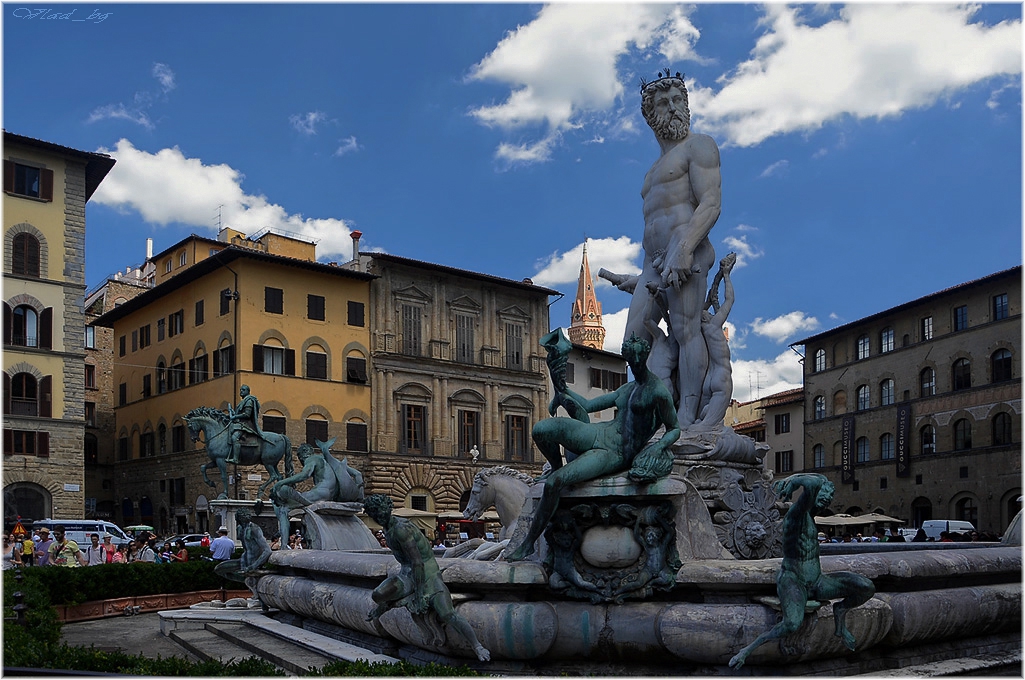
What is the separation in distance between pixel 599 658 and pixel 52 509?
3475 cm

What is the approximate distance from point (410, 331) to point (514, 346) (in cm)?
627

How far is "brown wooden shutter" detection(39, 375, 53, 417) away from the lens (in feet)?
120

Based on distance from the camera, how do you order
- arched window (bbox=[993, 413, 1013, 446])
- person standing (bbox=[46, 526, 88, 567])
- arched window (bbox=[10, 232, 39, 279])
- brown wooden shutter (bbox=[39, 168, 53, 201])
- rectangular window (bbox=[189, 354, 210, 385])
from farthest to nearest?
arched window (bbox=[993, 413, 1013, 446]) → rectangular window (bbox=[189, 354, 210, 385]) → brown wooden shutter (bbox=[39, 168, 53, 201]) → arched window (bbox=[10, 232, 39, 279]) → person standing (bbox=[46, 526, 88, 567])

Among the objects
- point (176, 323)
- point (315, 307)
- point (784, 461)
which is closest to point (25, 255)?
point (176, 323)

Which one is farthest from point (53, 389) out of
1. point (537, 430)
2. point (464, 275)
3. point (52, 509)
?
point (537, 430)

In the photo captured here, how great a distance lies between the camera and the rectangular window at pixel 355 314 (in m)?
45.8

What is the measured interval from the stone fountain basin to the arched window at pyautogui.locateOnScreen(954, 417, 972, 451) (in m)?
44.8

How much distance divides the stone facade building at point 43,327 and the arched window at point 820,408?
39361 millimetres

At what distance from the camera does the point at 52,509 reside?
36.0 metres

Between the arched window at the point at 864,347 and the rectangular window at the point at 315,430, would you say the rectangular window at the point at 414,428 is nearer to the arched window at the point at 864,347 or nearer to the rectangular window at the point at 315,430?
the rectangular window at the point at 315,430

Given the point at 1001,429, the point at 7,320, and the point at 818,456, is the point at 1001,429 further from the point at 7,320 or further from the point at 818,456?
the point at 7,320

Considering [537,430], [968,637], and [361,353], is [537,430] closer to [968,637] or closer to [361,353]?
[968,637]

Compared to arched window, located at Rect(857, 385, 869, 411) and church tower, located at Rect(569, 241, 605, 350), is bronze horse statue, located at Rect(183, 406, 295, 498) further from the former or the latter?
church tower, located at Rect(569, 241, 605, 350)

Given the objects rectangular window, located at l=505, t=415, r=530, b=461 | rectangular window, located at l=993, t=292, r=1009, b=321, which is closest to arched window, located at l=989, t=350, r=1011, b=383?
rectangular window, located at l=993, t=292, r=1009, b=321
